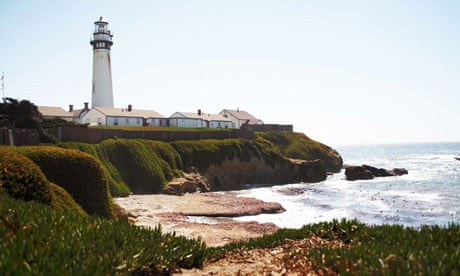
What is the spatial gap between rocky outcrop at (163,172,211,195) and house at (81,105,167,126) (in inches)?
1066

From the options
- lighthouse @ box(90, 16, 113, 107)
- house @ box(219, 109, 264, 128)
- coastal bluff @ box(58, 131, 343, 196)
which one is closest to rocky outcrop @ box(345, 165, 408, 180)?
coastal bluff @ box(58, 131, 343, 196)

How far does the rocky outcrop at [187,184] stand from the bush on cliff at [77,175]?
24201mm

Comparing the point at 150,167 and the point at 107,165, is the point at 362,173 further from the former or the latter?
the point at 107,165

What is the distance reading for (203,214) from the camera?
107 ft

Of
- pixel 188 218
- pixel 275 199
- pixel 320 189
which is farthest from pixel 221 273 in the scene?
pixel 320 189

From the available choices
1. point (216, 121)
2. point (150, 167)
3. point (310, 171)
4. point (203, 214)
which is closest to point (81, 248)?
point (203, 214)

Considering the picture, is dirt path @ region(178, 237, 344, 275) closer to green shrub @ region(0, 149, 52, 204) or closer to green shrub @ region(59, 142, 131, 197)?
green shrub @ region(0, 149, 52, 204)

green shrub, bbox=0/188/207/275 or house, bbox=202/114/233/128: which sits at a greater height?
house, bbox=202/114/233/128

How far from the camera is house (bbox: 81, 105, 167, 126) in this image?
7006 cm

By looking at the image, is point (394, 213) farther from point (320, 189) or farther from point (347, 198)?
point (320, 189)

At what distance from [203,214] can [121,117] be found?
45818 mm

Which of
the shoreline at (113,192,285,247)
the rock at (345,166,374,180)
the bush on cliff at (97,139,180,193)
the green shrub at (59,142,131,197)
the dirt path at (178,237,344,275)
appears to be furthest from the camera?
the rock at (345,166,374,180)

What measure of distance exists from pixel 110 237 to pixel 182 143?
159 feet

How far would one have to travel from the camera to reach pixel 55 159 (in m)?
17.8
